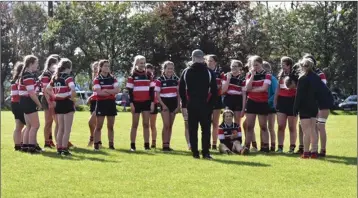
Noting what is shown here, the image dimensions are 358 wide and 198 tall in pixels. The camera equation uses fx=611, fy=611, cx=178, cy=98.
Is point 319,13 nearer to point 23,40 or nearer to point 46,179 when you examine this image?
point 23,40

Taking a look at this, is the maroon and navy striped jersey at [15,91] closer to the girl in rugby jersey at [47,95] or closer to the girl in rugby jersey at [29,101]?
the girl in rugby jersey at [29,101]

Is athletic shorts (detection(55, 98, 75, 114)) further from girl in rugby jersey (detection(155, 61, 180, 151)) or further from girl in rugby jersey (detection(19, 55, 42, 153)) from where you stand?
girl in rugby jersey (detection(155, 61, 180, 151))

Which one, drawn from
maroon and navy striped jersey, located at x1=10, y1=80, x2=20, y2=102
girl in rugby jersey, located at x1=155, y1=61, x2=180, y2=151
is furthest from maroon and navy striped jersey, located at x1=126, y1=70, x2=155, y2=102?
maroon and navy striped jersey, located at x1=10, y1=80, x2=20, y2=102

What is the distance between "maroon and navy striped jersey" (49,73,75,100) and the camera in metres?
12.4

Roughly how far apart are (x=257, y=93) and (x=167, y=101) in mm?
2056

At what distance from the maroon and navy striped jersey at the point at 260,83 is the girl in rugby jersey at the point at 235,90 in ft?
1.26

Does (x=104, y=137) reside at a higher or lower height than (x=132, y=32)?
lower

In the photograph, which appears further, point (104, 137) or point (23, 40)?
point (23, 40)

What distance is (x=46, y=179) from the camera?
379 inches

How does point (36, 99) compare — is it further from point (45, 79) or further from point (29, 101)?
point (45, 79)

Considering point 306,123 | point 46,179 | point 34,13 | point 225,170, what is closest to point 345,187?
point 225,170

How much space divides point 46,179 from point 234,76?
592cm

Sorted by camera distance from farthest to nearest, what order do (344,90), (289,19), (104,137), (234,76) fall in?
(344,90) → (289,19) → (104,137) → (234,76)

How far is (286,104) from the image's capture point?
13.7 meters
